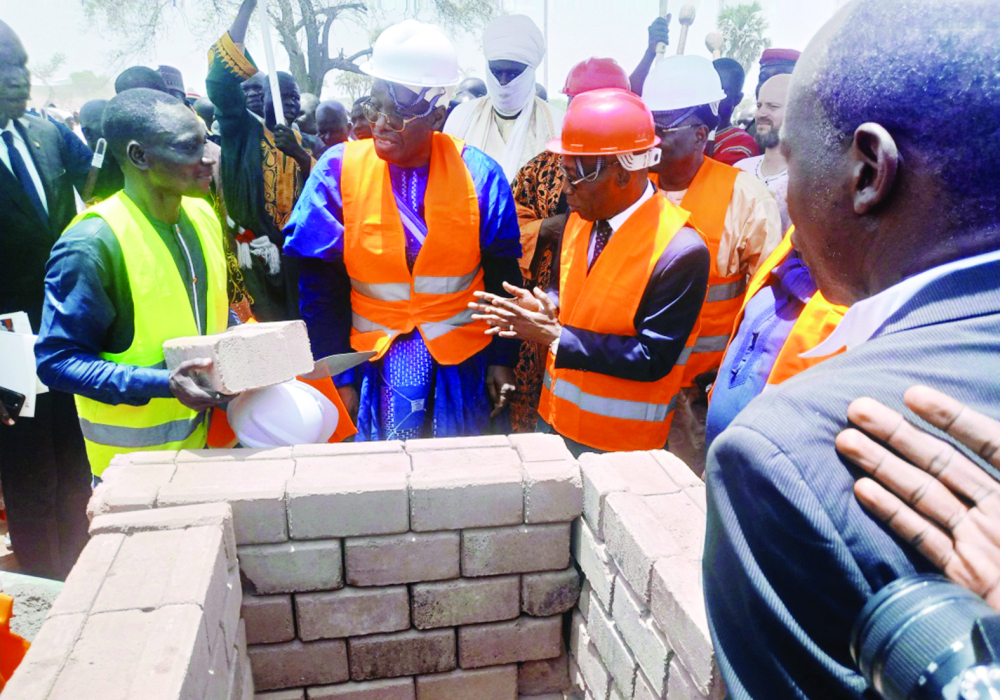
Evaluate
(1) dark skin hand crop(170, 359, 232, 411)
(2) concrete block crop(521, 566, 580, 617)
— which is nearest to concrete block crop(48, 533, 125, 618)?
(1) dark skin hand crop(170, 359, 232, 411)

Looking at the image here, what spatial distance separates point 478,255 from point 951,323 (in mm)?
2317

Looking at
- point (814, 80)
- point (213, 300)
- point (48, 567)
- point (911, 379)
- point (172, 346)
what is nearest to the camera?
point (911, 379)

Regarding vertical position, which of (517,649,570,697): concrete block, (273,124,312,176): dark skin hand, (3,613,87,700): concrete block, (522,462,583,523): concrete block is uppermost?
(273,124,312,176): dark skin hand

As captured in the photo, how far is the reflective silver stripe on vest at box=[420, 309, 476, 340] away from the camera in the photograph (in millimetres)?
2932

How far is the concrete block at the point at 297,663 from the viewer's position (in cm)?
202

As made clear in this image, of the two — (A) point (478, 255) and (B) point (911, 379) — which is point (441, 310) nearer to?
(A) point (478, 255)

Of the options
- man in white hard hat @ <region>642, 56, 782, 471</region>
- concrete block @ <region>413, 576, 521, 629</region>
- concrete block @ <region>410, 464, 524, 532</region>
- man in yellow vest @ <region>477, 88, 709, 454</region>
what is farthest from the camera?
man in white hard hat @ <region>642, 56, 782, 471</region>

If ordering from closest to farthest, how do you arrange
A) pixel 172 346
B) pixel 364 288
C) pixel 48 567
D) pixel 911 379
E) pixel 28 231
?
1. pixel 911 379
2. pixel 172 346
3. pixel 364 288
4. pixel 28 231
5. pixel 48 567

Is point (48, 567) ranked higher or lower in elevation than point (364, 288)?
lower

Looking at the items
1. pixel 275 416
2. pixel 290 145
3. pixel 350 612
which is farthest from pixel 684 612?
pixel 290 145

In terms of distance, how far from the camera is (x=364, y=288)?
2939 mm

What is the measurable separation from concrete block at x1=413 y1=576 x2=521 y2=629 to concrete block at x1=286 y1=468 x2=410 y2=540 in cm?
25

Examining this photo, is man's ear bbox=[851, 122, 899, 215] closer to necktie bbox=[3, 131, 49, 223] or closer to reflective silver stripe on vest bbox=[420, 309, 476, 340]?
reflective silver stripe on vest bbox=[420, 309, 476, 340]

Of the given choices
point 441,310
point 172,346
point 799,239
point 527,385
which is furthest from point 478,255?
point 799,239
